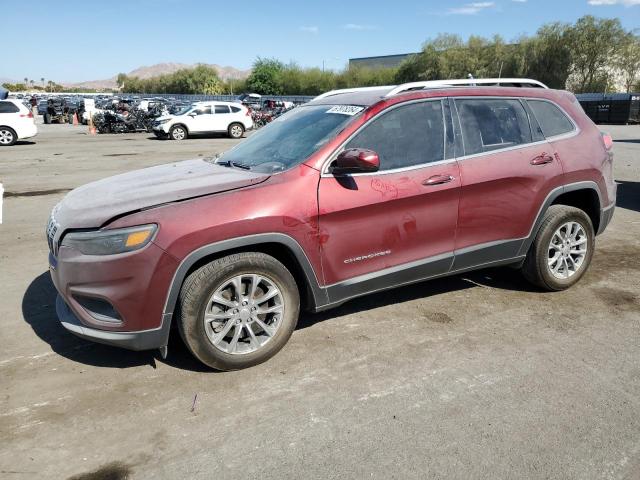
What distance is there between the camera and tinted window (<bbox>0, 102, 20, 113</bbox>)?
19.2 meters

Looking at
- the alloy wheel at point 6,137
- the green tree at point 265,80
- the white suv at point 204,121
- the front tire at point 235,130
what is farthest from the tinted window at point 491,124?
the green tree at point 265,80

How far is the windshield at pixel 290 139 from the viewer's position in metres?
3.69

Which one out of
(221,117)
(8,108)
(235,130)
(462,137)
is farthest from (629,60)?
(462,137)

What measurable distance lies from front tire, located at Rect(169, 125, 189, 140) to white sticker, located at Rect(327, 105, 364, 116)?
20.5m

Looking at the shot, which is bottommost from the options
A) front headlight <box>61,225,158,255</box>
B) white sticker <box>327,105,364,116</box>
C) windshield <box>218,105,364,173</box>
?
front headlight <box>61,225,158,255</box>

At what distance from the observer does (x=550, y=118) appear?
4.50 meters

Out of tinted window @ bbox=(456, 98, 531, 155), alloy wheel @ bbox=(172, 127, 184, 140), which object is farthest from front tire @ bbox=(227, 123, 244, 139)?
tinted window @ bbox=(456, 98, 531, 155)

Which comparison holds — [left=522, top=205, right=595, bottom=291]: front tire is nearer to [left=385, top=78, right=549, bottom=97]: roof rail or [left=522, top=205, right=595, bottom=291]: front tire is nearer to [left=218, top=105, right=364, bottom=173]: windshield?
[left=385, top=78, right=549, bottom=97]: roof rail

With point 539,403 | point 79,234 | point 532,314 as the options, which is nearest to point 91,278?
point 79,234

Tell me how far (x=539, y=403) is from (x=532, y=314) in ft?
4.41

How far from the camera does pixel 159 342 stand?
10.4 feet

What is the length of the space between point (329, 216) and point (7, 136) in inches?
788

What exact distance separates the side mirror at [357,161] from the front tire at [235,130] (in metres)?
21.7

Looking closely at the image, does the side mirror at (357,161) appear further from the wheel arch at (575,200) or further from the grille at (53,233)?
the grille at (53,233)
